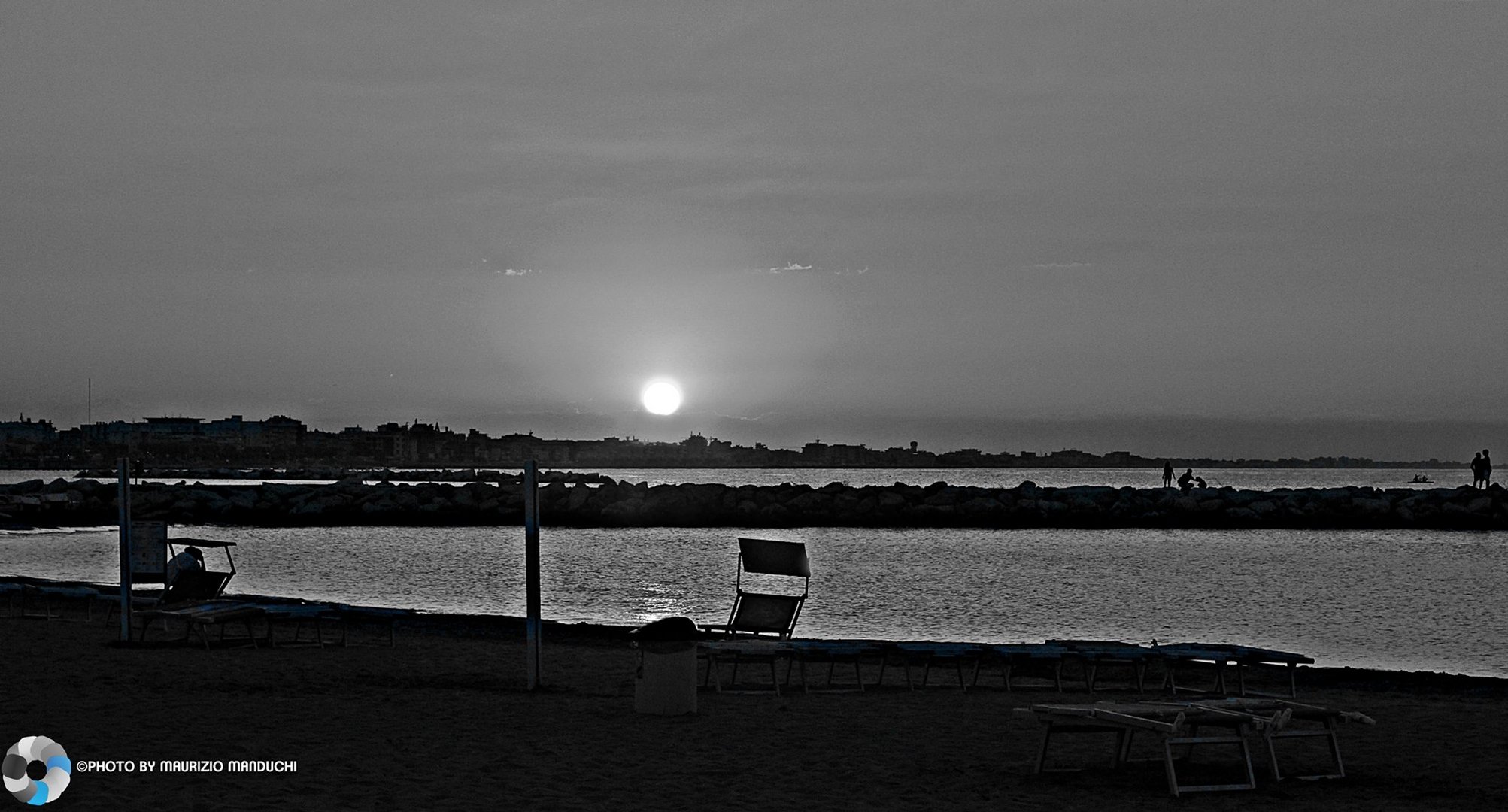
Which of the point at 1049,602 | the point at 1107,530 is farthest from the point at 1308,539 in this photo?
the point at 1049,602

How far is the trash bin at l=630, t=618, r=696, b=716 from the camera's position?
10016 mm

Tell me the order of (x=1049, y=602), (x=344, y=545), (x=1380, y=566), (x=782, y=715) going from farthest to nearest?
(x=344, y=545)
(x=1380, y=566)
(x=1049, y=602)
(x=782, y=715)

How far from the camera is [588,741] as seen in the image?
349 inches

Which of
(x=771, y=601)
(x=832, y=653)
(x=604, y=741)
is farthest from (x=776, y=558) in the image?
(x=604, y=741)

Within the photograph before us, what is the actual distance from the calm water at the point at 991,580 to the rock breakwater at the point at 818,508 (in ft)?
17.4

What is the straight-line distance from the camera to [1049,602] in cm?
2477

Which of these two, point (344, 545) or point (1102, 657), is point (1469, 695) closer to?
point (1102, 657)

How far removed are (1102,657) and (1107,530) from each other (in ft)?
144

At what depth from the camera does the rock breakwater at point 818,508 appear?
55.8 m

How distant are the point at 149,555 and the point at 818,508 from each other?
4300 centimetres

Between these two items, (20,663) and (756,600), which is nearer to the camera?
(20,663)

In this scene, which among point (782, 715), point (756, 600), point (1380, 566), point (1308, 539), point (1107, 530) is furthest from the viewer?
point (1107, 530)

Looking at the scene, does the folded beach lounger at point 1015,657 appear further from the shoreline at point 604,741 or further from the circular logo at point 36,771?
the circular logo at point 36,771

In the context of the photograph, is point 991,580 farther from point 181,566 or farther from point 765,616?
point 181,566
